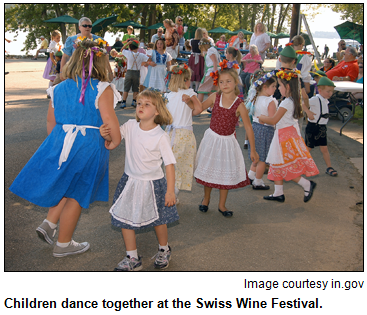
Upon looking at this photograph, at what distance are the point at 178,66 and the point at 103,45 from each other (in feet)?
4.71

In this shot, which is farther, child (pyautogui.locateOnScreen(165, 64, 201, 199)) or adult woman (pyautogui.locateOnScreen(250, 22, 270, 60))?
adult woman (pyautogui.locateOnScreen(250, 22, 270, 60))

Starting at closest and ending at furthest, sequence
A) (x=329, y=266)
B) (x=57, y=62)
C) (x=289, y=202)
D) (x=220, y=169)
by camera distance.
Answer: (x=329, y=266)
(x=220, y=169)
(x=289, y=202)
(x=57, y=62)

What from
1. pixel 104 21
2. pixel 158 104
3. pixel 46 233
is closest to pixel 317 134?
pixel 158 104

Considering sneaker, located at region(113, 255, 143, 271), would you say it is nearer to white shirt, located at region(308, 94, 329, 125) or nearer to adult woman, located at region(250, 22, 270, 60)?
white shirt, located at region(308, 94, 329, 125)

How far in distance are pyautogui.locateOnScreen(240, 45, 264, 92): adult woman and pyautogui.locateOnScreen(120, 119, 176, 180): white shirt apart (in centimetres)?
787

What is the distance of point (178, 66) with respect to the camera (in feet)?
15.3

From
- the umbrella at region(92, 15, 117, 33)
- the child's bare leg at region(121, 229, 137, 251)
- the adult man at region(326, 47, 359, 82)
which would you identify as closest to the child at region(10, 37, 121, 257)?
the child's bare leg at region(121, 229, 137, 251)

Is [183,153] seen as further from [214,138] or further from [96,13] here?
[96,13]

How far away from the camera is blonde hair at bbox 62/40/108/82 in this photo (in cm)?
318

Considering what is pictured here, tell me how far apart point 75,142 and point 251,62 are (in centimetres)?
835

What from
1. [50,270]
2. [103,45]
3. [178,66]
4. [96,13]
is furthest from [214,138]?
[96,13]

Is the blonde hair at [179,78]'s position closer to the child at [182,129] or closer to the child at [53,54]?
the child at [182,129]

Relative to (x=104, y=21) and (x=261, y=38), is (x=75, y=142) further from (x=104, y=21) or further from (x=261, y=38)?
(x=104, y=21)

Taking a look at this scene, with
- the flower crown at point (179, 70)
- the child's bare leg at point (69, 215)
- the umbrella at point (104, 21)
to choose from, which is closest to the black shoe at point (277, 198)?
the flower crown at point (179, 70)
